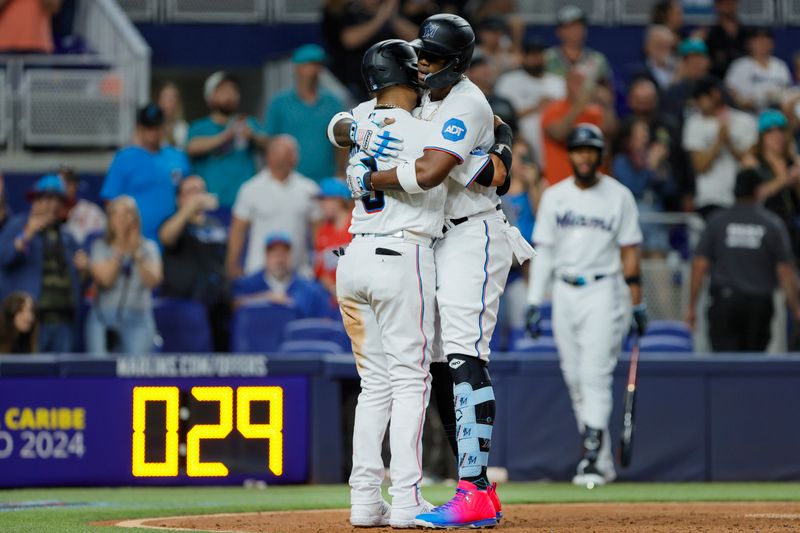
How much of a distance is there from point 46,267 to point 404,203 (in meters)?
5.49

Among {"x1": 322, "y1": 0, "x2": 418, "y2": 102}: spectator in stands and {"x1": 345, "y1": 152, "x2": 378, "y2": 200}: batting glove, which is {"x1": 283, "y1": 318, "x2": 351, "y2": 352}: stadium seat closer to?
→ {"x1": 322, "y1": 0, "x2": 418, "y2": 102}: spectator in stands

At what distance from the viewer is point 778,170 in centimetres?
1384

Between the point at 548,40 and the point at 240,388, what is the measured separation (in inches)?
401

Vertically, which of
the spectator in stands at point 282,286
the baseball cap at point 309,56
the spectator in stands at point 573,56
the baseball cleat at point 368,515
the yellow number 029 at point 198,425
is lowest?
the baseball cleat at point 368,515

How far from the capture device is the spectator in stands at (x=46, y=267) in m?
11.2

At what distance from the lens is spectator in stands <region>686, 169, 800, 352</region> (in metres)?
12.0

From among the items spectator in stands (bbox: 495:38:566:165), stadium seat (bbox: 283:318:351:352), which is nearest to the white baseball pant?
stadium seat (bbox: 283:318:351:352)

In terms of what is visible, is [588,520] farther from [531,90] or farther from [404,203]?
[531,90]

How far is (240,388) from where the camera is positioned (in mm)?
8898

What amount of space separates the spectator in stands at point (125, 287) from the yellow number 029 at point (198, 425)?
2.50 m

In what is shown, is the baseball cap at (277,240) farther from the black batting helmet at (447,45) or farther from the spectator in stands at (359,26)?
the black batting helmet at (447,45)

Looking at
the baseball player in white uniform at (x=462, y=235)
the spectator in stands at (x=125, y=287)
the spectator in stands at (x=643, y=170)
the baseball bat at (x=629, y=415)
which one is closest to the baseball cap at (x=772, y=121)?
the spectator in stands at (x=643, y=170)

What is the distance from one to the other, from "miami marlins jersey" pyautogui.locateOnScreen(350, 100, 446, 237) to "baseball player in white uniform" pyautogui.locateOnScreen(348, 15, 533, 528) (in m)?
0.07

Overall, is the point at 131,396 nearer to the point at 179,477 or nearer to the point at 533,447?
the point at 179,477
